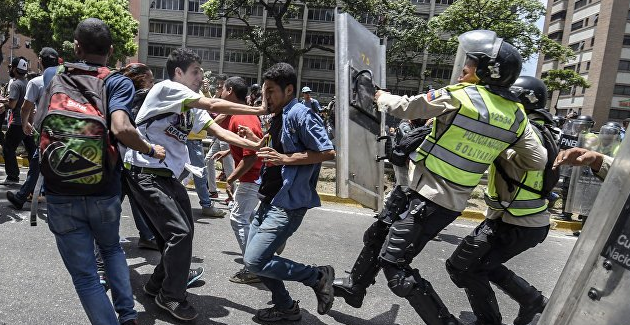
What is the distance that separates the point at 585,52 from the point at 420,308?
57.6 meters

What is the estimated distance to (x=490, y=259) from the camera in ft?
10.0

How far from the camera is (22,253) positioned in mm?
3914

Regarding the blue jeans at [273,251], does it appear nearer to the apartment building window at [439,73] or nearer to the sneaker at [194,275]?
the sneaker at [194,275]

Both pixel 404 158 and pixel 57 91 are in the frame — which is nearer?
pixel 57 91

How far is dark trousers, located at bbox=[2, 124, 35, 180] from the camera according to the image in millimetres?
6359

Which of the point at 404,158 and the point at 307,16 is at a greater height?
the point at 307,16

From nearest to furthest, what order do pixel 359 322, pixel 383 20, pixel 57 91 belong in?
pixel 57 91
pixel 359 322
pixel 383 20

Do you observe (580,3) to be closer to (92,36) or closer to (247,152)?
(247,152)

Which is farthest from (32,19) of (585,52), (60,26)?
(585,52)

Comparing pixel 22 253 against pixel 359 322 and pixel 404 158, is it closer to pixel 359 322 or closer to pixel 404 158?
pixel 359 322

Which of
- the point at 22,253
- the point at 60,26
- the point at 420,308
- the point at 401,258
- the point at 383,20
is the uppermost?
the point at 383,20

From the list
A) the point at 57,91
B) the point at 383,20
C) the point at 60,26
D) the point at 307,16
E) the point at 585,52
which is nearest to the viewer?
the point at 57,91

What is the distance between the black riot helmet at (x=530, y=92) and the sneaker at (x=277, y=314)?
2.08 meters

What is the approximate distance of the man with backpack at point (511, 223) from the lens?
2.99 metres
